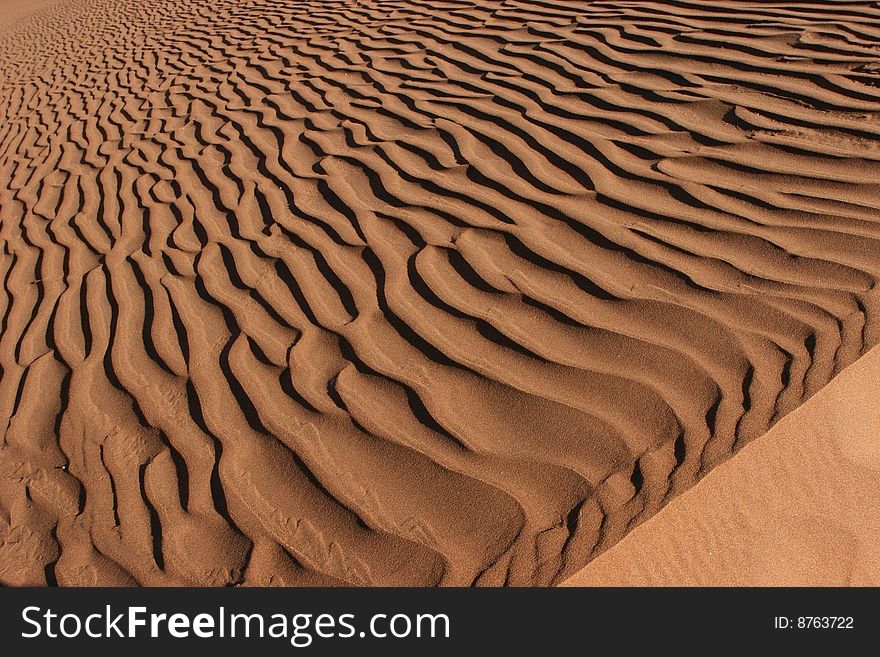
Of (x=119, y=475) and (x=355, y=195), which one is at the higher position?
(x=355, y=195)

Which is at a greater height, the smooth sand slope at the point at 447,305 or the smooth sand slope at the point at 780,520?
the smooth sand slope at the point at 447,305

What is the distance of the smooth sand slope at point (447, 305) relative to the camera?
232 centimetres

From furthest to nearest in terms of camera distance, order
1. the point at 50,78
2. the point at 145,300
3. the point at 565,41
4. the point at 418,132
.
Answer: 1. the point at 50,78
2. the point at 565,41
3. the point at 418,132
4. the point at 145,300

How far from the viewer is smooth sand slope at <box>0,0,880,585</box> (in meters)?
2.32

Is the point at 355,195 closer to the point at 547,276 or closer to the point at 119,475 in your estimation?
the point at 547,276

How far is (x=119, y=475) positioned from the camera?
2.65 m

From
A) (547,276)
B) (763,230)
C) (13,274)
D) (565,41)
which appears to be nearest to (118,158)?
(13,274)

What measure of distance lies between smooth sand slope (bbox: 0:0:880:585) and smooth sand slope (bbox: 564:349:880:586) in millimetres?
73

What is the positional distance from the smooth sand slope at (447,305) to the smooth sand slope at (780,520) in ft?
0.24

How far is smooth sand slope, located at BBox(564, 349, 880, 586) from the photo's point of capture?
79.3 inches

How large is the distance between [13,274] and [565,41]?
4.16m

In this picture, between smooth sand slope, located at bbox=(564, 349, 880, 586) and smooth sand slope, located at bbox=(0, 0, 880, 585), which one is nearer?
smooth sand slope, located at bbox=(564, 349, 880, 586)

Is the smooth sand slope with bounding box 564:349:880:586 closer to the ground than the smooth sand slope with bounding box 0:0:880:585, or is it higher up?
closer to the ground

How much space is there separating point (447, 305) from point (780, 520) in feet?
4.94
